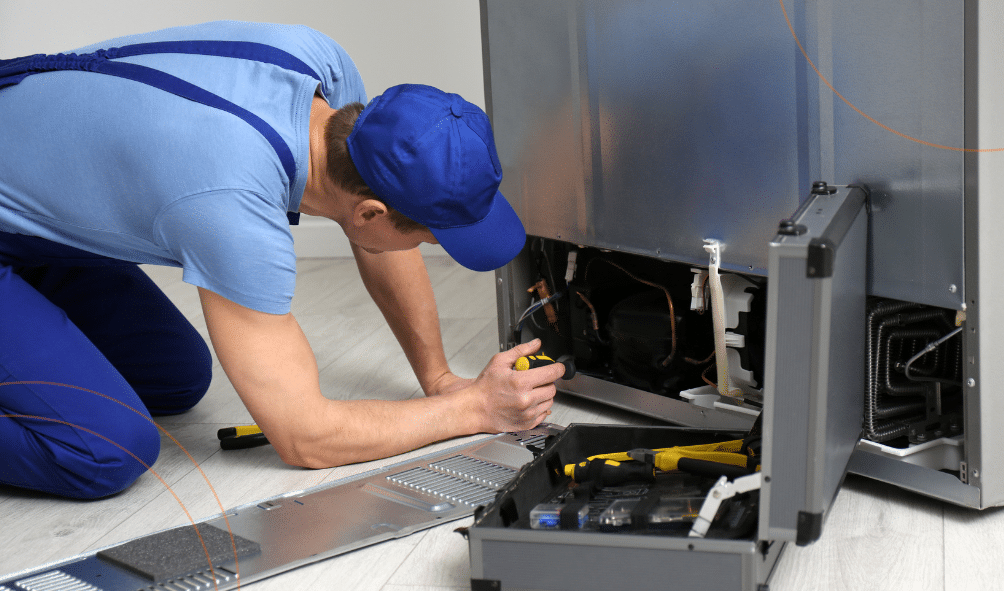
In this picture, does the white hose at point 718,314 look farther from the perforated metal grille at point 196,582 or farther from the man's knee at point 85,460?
the man's knee at point 85,460

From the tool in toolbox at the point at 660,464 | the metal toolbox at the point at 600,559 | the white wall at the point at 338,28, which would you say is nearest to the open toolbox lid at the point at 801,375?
the metal toolbox at the point at 600,559

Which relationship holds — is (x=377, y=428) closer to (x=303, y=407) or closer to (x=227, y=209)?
(x=303, y=407)

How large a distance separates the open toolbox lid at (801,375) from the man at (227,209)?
465 millimetres

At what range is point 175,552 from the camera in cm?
118

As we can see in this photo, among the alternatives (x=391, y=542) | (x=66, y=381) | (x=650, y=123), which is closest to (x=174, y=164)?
(x=66, y=381)

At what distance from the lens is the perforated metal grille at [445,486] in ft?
4.33

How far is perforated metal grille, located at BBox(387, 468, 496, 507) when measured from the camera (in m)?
1.32

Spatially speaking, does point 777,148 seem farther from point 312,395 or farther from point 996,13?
point 312,395

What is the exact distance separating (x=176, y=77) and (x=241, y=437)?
600mm

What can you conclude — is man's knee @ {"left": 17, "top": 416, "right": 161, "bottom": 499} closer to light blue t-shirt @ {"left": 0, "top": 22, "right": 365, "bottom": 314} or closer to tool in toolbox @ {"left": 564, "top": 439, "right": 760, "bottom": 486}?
light blue t-shirt @ {"left": 0, "top": 22, "right": 365, "bottom": 314}

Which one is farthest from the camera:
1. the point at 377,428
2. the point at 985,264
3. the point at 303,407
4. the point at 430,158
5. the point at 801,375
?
the point at 377,428

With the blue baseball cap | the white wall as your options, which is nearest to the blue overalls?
the blue baseball cap

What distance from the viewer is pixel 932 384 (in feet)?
4.14

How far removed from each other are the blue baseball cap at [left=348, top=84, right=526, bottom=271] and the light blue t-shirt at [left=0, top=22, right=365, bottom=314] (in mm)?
118
